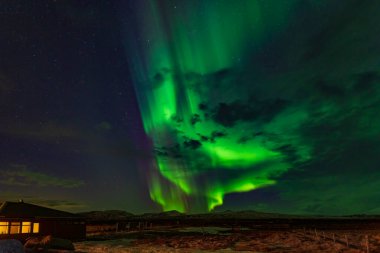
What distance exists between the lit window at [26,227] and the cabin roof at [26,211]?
820 mm

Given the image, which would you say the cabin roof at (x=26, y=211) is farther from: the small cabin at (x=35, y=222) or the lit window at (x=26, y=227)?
the lit window at (x=26, y=227)

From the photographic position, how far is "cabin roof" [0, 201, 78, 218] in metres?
39.6

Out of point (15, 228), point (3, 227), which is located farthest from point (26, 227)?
point (3, 227)

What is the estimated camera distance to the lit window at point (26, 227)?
40.1 meters

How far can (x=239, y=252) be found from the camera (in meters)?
35.2

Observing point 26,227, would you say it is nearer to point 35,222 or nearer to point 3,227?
point 35,222

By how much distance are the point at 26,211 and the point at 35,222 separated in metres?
1.74

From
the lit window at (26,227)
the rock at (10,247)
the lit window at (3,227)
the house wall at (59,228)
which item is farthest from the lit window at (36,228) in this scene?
the rock at (10,247)

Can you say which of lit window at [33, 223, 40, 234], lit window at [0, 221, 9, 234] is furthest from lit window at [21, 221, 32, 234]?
lit window at [0, 221, 9, 234]

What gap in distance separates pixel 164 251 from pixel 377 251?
20.9 meters

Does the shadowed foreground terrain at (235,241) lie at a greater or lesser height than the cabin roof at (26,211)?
lesser

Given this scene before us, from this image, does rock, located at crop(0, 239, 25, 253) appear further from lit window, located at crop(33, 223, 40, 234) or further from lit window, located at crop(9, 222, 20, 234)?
lit window, located at crop(33, 223, 40, 234)

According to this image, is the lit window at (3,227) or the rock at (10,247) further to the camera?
the lit window at (3,227)

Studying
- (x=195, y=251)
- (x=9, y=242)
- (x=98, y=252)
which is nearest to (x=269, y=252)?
(x=195, y=251)
